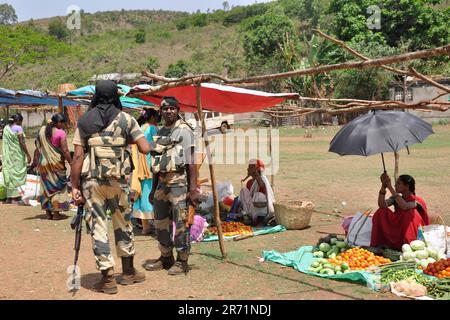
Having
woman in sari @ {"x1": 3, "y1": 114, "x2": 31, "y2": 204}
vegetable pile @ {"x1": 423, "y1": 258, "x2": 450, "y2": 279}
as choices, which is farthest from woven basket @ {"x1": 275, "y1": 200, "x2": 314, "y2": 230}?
woman in sari @ {"x1": 3, "y1": 114, "x2": 31, "y2": 204}

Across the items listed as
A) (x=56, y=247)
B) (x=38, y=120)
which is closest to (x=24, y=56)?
(x=38, y=120)

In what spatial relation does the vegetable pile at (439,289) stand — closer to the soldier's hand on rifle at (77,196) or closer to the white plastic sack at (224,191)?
the soldier's hand on rifle at (77,196)

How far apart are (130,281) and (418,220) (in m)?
3.22

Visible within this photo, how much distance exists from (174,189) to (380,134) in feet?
7.49

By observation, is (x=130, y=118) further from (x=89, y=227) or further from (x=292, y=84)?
(x=292, y=84)

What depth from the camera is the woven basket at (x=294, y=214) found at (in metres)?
7.31

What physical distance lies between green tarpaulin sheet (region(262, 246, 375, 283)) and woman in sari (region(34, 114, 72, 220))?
403 cm

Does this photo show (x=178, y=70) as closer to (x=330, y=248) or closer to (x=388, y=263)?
(x=330, y=248)

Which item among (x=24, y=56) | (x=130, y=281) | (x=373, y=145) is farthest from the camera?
(x=24, y=56)

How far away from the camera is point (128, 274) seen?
4.92 meters

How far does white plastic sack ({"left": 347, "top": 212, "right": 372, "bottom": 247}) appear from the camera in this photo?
588 cm

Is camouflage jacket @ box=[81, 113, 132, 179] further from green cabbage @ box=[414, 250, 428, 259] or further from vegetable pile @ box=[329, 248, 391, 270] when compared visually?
green cabbage @ box=[414, 250, 428, 259]

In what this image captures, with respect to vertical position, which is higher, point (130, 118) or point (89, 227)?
point (130, 118)

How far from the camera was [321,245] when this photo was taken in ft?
19.2
